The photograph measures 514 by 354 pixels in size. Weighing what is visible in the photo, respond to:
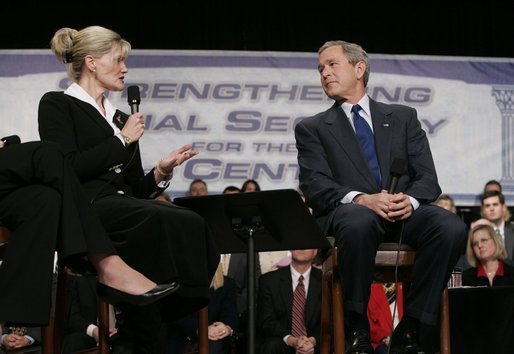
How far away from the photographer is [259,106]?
815 centimetres

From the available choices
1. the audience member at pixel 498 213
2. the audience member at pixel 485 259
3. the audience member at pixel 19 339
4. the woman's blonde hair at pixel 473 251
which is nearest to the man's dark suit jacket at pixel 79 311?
the audience member at pixel 19 339

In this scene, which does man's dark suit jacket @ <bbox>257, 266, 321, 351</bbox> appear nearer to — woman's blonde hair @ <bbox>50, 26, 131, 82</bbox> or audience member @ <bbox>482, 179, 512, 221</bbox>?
woman's blonde hair @ <bbox>50, 26, 131, 82</bbox>

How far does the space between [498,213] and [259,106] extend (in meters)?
2.32

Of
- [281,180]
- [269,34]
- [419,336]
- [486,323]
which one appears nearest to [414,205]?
[419,336]

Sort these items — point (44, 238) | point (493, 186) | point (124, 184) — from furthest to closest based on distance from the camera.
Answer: point (493, 186), point (124, 184), point (44, 238)

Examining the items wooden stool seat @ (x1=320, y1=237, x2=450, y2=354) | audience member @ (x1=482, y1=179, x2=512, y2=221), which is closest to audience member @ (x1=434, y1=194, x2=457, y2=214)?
audience member @ (x1=482, y1=179, x2=512, y2=221)

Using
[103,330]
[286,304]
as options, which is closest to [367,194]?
[103,330]

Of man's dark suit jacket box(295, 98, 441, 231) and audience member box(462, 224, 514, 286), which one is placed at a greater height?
man's dark suit jacket box(295, 98, 441, 231)

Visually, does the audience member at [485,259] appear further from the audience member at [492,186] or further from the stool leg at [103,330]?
the stool leg at [103,330]

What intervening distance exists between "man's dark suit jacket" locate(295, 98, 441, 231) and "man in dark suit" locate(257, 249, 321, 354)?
1.63 metres

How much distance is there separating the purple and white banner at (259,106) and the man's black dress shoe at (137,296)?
458 cm

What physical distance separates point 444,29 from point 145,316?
5950mm

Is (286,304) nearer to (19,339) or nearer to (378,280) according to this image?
(19,339)

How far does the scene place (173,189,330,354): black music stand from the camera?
11.5ft
